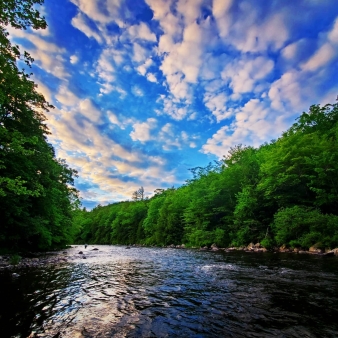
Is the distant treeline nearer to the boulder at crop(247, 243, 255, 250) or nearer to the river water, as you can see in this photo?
the boulder at crop(247, 243, 255, 250)

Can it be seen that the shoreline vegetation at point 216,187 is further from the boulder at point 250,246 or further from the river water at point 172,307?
the river water at point 172,307

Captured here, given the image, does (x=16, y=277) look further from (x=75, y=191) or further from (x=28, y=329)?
(x=75, y=191)

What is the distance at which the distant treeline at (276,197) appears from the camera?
23.2 m

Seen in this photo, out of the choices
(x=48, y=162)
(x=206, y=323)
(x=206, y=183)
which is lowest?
(x=206, y=323)

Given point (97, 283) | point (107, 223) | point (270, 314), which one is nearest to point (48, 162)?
point (97, 283)

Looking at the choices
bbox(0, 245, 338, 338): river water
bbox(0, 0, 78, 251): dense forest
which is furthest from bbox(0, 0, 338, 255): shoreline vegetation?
bbox(0, 245, 338, 338): river water

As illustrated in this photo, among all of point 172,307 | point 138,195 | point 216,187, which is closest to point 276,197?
point 216,187

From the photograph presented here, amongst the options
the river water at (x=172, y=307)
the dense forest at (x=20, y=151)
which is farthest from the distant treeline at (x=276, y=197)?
the dense forest at (x=20, y=151)

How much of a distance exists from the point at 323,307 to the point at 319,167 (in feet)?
70.6

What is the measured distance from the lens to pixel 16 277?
36.1 feet

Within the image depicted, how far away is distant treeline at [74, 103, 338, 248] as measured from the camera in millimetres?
23172

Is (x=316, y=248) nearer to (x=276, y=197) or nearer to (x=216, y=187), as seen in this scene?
(x=276, y=197)

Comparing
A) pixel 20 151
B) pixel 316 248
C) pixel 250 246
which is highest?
pixel 20 151

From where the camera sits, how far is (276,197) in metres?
28.2
